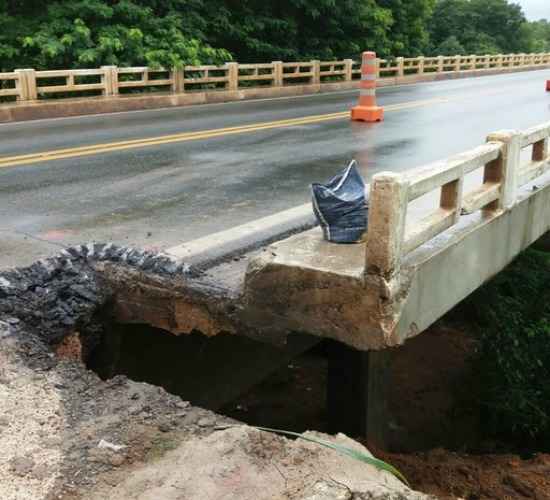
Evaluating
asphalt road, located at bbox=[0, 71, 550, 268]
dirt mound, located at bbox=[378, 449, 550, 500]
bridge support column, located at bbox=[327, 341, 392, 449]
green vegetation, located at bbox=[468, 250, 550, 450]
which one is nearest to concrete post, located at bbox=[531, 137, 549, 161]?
asphalt road, located at bbox=[0, 71, 550, 268]

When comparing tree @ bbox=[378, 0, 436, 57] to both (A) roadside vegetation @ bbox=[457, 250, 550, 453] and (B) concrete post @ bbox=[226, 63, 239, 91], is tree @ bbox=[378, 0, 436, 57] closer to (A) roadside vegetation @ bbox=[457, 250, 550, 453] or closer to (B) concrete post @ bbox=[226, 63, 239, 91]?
(B) concrete post @ bbox=[226, 63, 239, 91]

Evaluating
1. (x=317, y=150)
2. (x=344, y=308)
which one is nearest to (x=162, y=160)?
(x=317, y=150)

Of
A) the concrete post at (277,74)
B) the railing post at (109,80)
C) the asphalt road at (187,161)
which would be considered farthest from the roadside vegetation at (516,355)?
the concrete post at (277,74)

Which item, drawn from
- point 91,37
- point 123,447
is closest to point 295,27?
point 91,37

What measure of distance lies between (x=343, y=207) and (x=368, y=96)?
9.11 meters

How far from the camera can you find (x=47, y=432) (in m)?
3.26

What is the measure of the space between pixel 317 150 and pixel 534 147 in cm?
359

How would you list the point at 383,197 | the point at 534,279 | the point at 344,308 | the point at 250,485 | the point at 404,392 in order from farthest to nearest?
the point at 534,279, the point at 404,392, the point at 344,308, the point at 383,197, the point at 250,485

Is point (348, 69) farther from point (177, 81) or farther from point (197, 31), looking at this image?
point (177, 81)

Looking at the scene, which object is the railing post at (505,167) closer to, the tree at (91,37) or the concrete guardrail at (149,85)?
the concrete guardrail at (149,85)

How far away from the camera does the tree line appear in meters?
16.8

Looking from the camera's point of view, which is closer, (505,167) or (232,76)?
(505,167)

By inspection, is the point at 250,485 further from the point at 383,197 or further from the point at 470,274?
the point at 470,274

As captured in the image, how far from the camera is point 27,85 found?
13.6 m
